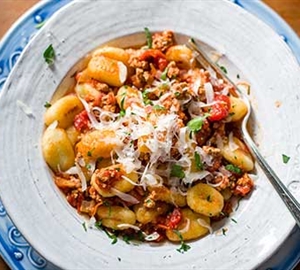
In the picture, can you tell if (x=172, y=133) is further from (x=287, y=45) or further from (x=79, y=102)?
(x=287, y=45)

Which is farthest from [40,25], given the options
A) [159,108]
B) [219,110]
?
[219,110]

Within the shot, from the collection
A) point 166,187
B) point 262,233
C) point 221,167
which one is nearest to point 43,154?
point 166,187

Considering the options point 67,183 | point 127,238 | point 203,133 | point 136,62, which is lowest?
point 127,238

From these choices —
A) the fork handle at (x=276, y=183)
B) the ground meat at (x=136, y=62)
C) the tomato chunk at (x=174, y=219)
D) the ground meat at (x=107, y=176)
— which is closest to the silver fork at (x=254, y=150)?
the fork handle at (x=276, y=183)

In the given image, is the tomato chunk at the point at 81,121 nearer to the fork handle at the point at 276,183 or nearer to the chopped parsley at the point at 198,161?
the chopped parsley at the point at 198,161

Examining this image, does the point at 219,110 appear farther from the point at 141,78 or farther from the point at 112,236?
the point at 112,236

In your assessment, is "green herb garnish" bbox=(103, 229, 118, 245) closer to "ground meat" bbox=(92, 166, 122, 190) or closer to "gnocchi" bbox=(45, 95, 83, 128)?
"ground meat" bbox=(92, 166, 122, 190)
